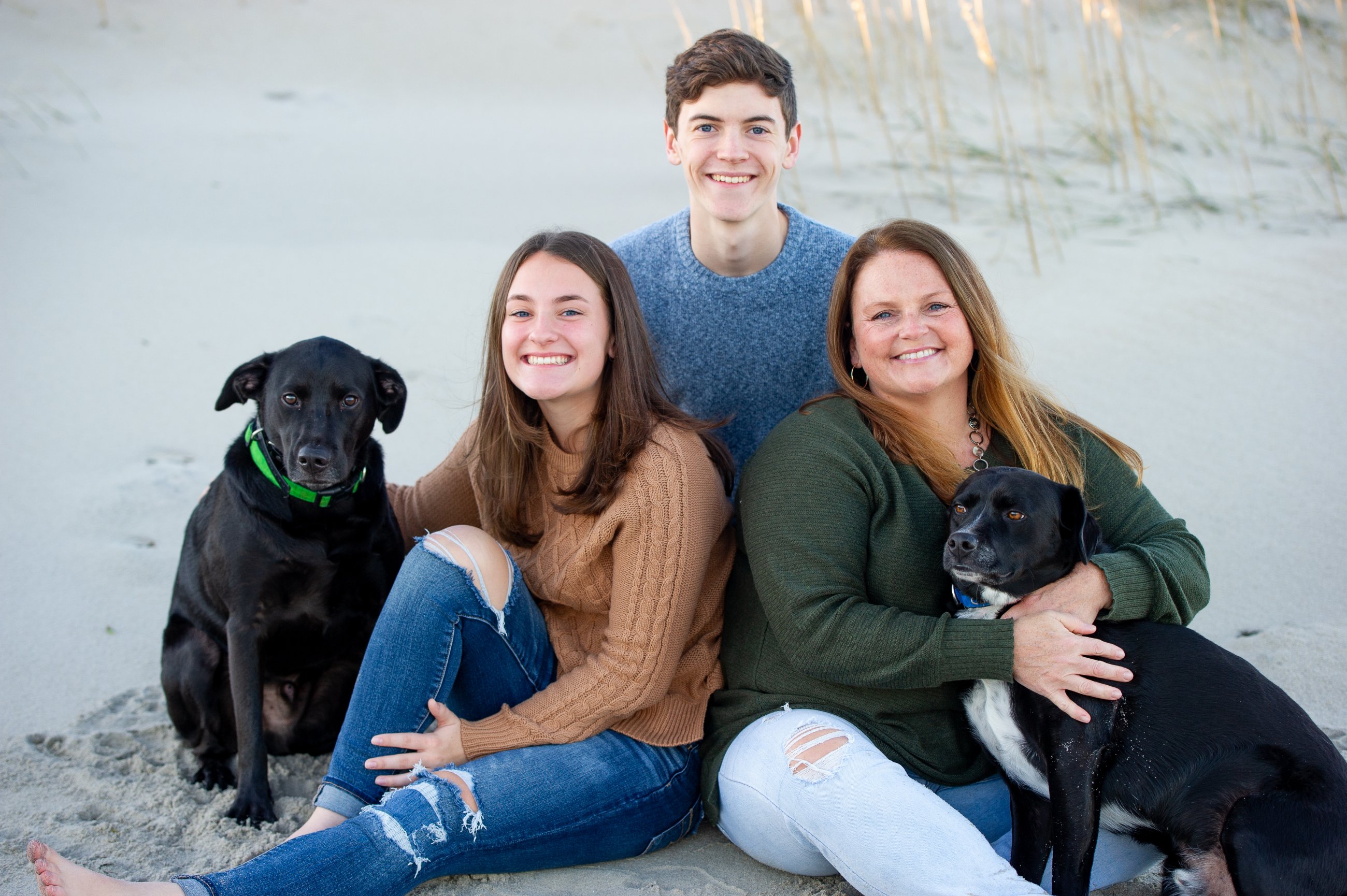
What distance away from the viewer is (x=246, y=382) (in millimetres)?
2820

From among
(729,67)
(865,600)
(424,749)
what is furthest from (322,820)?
(729,67)

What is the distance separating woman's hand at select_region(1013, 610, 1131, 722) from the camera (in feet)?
6.89

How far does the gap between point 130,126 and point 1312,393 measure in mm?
6751

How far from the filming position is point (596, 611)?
252cm

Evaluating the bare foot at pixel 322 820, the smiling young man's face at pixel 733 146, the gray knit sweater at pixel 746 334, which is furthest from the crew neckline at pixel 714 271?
the bare foot at pixel 322 820

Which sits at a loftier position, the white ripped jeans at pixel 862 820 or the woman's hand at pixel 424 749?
the woman's hand at pixel 424 749

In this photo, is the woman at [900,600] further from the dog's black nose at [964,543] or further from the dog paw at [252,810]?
the dog paw at [252,810]

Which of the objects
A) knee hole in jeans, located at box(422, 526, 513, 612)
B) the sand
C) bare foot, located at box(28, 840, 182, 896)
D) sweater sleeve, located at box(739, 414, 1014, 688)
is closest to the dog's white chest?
sweater sleeve, located at box(739, 414, 1014, 688)

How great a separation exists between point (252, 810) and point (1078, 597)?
192 cm

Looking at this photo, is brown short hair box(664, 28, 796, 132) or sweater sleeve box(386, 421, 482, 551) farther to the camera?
brown short hair box(664, 28, 796, 132)

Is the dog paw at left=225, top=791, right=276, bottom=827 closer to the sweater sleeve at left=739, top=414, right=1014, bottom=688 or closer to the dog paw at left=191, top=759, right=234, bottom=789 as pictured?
the dog paw at left=191, top=759, right=234, bottom=789

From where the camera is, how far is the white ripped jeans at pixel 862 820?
76.1 inches

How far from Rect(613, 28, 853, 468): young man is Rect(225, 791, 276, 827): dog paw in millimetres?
1522

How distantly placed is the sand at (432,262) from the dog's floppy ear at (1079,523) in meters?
0.91
